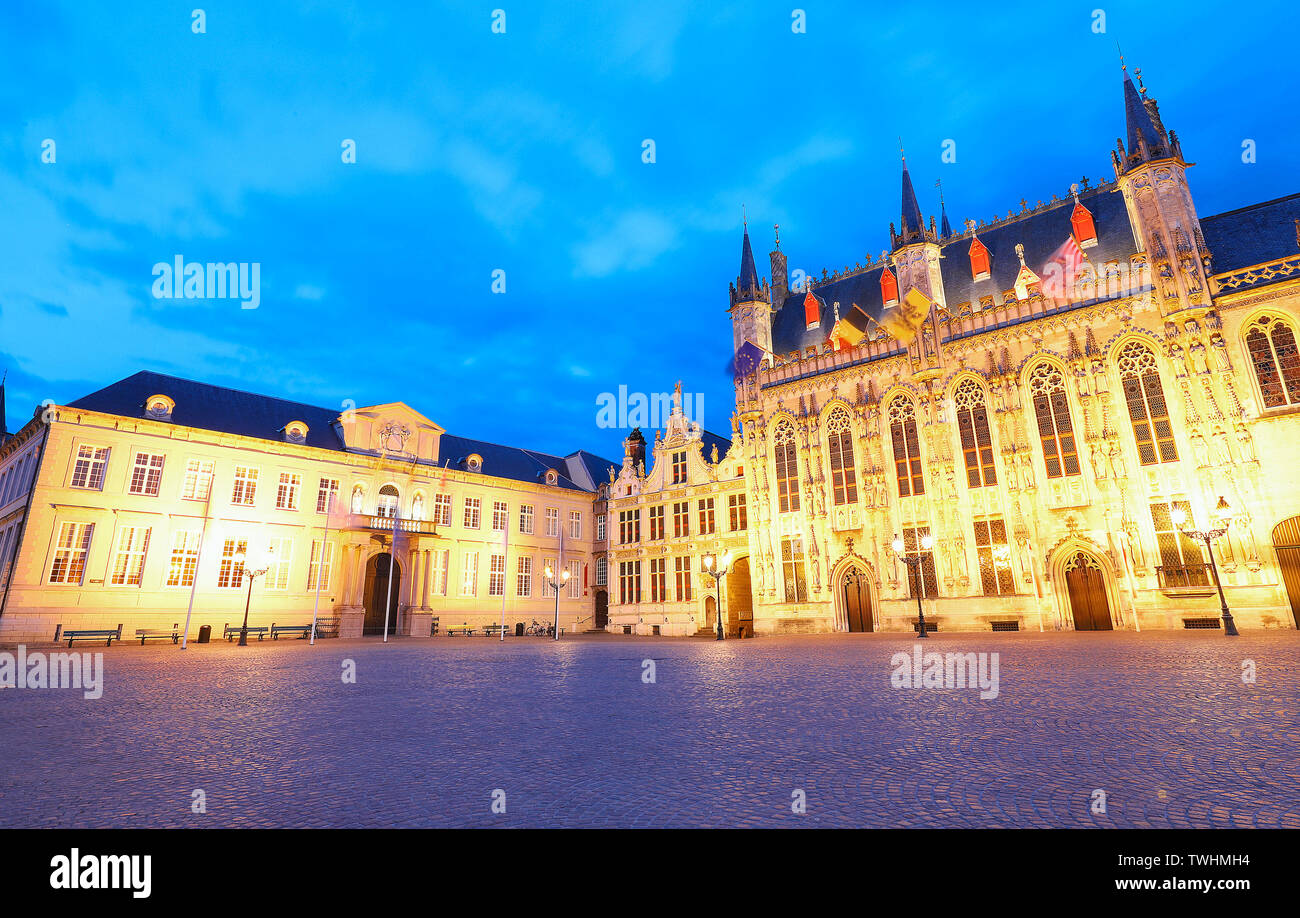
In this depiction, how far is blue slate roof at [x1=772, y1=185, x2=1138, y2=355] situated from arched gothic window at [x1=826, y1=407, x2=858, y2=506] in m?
5.67

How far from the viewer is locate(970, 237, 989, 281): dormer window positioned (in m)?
30.8

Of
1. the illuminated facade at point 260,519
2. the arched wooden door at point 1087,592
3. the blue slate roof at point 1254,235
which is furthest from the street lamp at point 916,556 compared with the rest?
the illuminated facade at point 260,519

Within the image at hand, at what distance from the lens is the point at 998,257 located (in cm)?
3083

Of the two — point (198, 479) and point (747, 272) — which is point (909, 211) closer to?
point (747, 272)

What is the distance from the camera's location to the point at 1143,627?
2292 centimetres

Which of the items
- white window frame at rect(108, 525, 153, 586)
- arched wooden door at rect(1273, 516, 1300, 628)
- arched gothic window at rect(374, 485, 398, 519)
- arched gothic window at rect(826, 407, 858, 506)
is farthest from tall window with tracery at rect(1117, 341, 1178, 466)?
white window frame at rect(108, 525, 153, 586)

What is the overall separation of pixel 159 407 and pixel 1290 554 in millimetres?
50508

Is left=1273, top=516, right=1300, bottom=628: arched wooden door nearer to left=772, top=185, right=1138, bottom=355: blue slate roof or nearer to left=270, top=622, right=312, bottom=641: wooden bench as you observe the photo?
left=772, top=185, right=1138, bottom=355: blue slate roof

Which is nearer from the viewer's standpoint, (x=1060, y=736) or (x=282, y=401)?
(x=1060, y=736)

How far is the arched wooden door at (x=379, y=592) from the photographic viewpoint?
1455 inches

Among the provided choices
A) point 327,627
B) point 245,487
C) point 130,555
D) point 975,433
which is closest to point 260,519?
point 245,487
